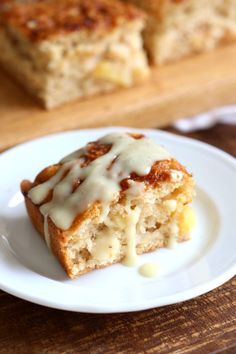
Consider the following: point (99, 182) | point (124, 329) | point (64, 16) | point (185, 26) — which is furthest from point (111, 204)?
point (185, 26)

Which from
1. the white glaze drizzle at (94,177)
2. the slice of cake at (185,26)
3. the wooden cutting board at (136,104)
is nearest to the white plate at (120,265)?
the white glaze drizzle at (94,177)

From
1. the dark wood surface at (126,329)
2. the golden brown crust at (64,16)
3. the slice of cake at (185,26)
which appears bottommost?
the dark wood surface at (126,329)

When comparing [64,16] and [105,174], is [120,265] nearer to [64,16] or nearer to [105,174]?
[105,174]

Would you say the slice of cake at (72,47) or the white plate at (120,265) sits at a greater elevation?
the slice of cake at (72,47)

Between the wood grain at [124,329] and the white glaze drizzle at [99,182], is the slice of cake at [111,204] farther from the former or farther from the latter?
the wood grain at [124,329]

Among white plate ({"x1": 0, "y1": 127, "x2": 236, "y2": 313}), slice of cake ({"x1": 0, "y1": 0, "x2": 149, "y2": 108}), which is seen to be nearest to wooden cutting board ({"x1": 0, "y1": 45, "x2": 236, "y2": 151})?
slice of cake ({"x1": 0, "y1": 0, "x2": 149, "y2": 108})

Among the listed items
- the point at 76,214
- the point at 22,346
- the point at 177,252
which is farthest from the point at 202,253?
the point at 22,346

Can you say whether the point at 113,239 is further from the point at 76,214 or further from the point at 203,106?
the point at 203,106
